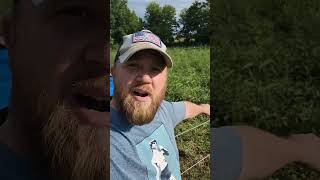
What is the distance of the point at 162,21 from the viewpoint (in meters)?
1.99

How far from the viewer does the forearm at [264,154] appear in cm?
223

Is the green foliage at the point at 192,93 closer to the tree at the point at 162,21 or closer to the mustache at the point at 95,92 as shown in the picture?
the tree at the point at 162,21

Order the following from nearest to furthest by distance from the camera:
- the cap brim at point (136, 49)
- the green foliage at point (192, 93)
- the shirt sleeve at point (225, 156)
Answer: the cap brim at point (136, 49), the green foliage at point (192, 93), the shirt sleeve at point (225, 156)

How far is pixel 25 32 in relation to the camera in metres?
2.09

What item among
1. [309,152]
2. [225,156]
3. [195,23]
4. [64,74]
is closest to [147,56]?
[195,23]

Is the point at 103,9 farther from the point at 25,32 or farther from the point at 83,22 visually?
the point at 25,32

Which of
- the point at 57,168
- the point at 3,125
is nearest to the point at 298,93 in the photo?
the point at 57,168

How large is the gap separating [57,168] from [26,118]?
255 millimetres

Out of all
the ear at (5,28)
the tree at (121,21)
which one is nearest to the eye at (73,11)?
the tree at (121,21)

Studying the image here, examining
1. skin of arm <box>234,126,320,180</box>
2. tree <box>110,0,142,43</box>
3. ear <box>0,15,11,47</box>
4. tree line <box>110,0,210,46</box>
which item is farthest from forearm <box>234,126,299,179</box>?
ear <box>0,15,11,47</box>

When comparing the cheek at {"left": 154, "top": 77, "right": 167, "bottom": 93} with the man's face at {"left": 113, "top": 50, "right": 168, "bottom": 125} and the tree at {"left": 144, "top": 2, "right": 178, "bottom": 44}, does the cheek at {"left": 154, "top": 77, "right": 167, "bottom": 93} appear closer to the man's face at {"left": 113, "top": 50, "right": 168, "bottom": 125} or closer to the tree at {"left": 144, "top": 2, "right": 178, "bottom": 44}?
the man's face at {"left": 113, "top": 50, "right": 168, "bottom": 125}

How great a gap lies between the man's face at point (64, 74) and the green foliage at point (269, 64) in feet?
2.77

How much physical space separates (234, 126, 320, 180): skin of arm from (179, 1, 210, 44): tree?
530 millimetres

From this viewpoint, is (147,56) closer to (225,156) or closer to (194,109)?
(194,109)
